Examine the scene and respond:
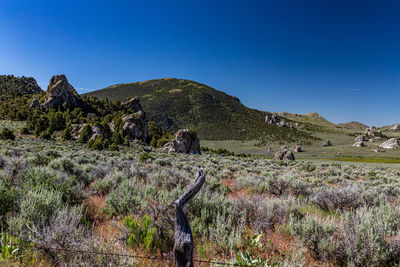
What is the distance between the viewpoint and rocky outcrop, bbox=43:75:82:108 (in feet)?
155

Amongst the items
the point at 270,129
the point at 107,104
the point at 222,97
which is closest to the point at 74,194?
the point at 107,104

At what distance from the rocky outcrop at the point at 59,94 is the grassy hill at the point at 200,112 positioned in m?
45.3

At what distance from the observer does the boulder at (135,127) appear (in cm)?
3538

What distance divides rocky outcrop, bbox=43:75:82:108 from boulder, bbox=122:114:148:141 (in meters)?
25.5

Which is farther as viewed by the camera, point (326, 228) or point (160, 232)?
point (326, 228)

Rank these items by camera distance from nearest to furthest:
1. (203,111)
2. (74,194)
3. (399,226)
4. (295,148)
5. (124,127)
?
(399,226) < (74,194) < (124,127) < (295,148) < (203,111)

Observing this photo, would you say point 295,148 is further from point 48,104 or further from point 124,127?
point 48,104

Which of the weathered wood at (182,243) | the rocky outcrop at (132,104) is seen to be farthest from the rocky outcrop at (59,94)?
the weathered wood at (182,243)

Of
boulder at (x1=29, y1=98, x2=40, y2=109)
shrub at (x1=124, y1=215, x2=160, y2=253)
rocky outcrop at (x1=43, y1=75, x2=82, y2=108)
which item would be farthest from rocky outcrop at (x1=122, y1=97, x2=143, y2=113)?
shrub at (x1=124, y1=215, x2=160, y2=253)

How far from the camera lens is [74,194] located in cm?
372

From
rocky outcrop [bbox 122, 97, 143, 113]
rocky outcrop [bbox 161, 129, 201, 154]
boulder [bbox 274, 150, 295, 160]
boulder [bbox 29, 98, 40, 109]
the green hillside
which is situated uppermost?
the green hillside

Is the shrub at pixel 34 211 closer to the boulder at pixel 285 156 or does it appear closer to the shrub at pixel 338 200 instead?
the shrub at pixel 338 200

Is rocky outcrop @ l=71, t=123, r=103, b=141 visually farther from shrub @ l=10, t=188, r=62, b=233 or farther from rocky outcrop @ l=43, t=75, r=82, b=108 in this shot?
shrub @ l=10, t=188, r=62, b=233

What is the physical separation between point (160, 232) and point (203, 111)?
107 m
